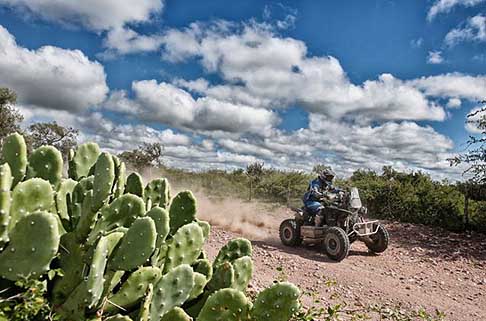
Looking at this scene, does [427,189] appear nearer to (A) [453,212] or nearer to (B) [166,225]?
(A) [453,212]

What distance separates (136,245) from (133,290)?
1.00 feet

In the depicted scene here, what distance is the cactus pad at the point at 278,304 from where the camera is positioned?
2.20 m

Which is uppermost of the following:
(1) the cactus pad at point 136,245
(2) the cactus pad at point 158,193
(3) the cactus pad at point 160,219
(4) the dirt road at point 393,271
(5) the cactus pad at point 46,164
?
(5) the cactus pad at point 46,164

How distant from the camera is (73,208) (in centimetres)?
235

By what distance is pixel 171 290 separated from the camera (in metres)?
2.17

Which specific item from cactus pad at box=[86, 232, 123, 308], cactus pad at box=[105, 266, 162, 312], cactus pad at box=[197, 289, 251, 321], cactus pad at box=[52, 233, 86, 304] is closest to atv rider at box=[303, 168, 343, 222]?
cactus pad at box=[197, 289, 251, 321]

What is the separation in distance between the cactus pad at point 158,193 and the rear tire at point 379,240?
6.29m

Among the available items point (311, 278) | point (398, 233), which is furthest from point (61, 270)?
point (398, 233)

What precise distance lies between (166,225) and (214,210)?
1098 centimetres

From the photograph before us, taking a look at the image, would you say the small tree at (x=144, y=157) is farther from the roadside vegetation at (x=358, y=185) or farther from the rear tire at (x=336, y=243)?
the rear tire at (x=336, y=243)

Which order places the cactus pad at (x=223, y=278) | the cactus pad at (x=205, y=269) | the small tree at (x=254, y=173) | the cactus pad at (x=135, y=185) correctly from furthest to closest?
the small tree at (x=254, y=173)
the cactus pad at (x=135, y=185)
the cactus pad at (x=205, y=269)
the cactus pad at (x=223, y=278)

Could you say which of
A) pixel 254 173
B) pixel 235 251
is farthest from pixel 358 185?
pixel 235 251

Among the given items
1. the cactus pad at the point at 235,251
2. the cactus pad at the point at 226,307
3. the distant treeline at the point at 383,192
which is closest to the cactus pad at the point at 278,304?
the cactus pad at the point at 226,307

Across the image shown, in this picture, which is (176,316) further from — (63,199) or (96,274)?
(63,199)
